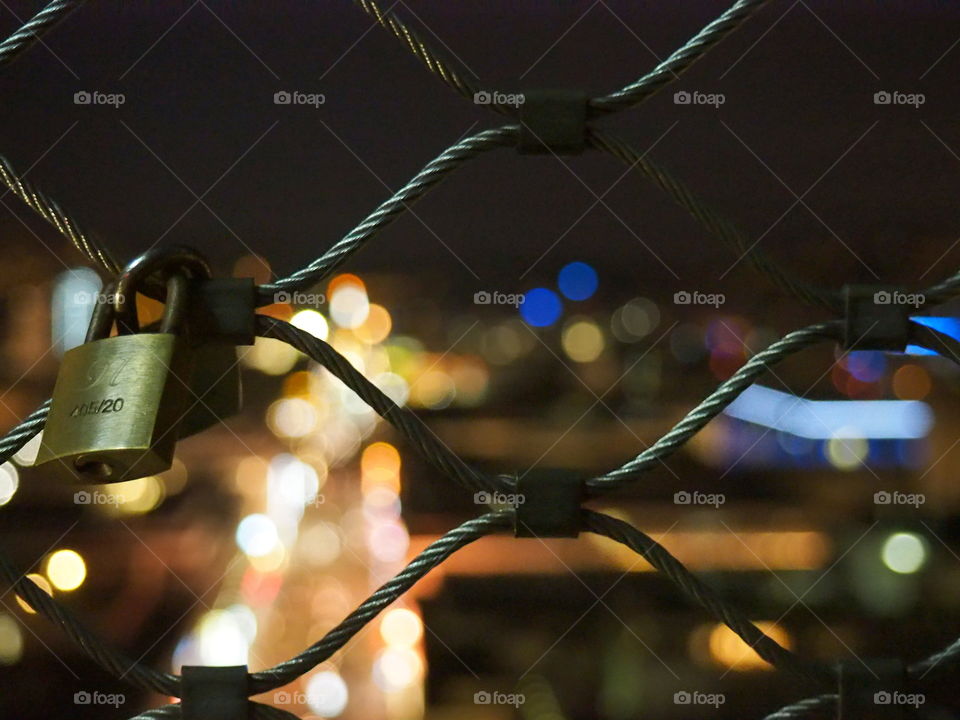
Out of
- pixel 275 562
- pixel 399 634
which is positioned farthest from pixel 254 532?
pixel 275 562

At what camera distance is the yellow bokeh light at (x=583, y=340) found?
81cm

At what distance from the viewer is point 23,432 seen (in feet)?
1.71

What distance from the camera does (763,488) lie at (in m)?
2.50

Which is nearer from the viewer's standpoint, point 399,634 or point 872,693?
point 872,693

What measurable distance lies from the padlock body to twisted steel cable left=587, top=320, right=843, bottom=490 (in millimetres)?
240

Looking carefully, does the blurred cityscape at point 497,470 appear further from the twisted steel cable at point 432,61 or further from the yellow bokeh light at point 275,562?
the yellow bokeh light at point 275,562

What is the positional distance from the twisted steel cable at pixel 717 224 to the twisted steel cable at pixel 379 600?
21 centimetres

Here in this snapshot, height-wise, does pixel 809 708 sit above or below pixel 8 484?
below

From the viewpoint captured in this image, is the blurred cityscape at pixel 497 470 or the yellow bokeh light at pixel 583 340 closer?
the blurred cityscape at pixel 497 470

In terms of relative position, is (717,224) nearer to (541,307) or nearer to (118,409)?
(541,307)

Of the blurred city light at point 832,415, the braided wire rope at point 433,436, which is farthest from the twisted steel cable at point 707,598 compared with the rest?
the blurred city light at point 832,415

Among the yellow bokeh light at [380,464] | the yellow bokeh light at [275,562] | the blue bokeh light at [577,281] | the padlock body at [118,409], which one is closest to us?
the padlock body at [118,409]

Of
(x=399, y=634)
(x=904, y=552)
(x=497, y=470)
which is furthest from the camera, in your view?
(x=399, y=634)

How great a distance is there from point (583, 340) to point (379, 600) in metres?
0.47
